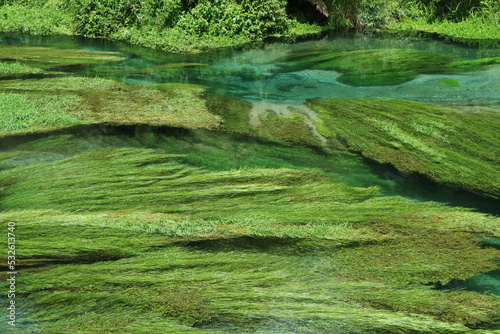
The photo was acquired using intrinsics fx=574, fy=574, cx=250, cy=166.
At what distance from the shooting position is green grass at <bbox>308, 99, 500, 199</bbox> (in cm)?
303

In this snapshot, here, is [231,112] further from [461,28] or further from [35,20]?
[35,20]

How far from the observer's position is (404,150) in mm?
3277

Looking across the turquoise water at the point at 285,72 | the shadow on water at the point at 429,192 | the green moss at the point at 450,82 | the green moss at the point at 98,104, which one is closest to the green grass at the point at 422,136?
the shadow on water at the point at 429,192

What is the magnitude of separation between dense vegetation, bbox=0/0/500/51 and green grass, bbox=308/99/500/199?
2658 mm

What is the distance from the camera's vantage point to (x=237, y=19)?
642cm

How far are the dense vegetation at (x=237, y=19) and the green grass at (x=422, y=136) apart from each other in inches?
105

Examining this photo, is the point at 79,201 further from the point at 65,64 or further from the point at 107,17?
the point at 107,17

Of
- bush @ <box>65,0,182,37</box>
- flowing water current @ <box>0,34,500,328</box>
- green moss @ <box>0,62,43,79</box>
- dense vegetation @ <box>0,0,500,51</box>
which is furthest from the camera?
bush @ <box>65,0,182,37</box>

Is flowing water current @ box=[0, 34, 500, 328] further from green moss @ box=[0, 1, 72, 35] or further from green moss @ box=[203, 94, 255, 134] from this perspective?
green moss @ box=[0, 1, 72, 35]


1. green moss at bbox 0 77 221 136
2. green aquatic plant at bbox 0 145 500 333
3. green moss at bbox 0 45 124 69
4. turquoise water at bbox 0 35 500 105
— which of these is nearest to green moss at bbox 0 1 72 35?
turquoise water at bbox 0 35 500 105

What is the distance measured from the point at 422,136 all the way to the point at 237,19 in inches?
139

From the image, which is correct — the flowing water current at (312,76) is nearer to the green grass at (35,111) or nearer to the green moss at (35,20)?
the green grass at (35,111)

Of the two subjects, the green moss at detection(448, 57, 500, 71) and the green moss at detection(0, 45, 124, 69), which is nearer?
the green moss at detection(448, 57, 500, 71)

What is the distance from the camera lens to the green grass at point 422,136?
303 centimetres
